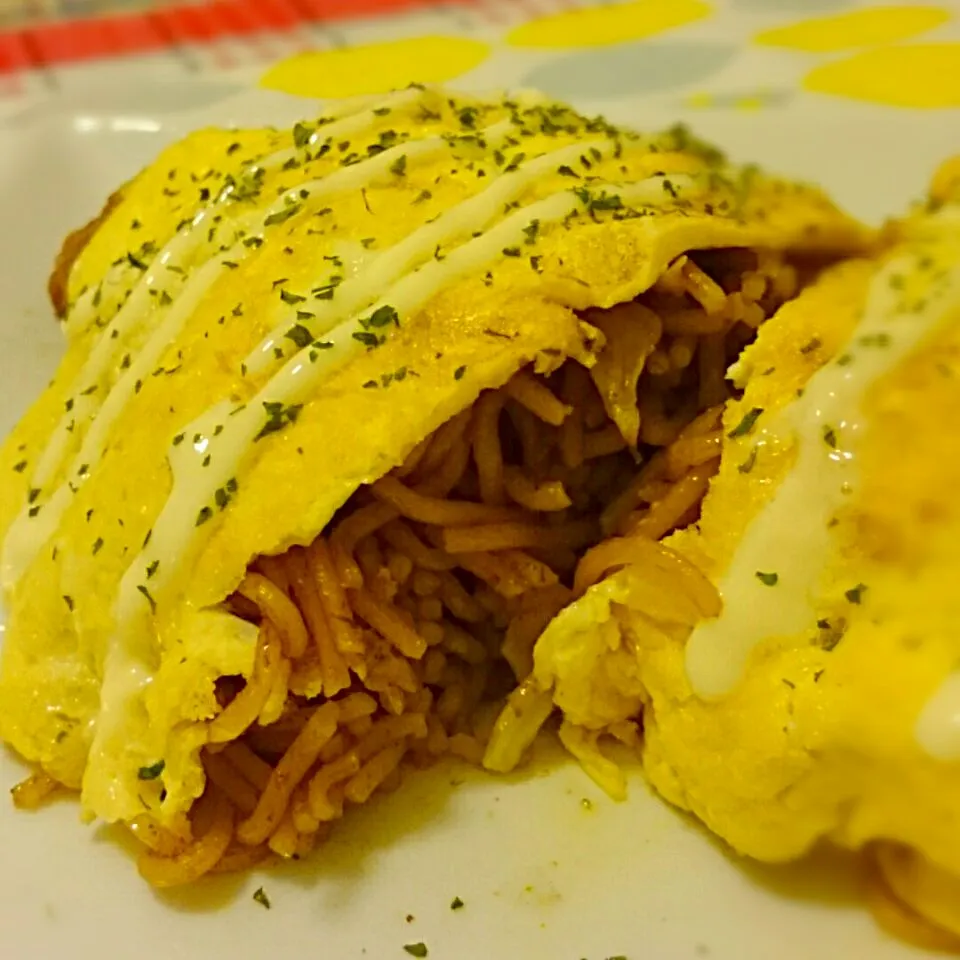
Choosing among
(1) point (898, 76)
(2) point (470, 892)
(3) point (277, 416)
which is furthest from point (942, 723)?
(1) point (898, 76)

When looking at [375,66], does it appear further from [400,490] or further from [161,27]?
[400,490]

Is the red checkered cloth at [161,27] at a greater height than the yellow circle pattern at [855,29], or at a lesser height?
greater

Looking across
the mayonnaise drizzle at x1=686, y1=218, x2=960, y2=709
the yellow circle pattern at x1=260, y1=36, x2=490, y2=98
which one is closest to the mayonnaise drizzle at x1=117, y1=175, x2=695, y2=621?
the mayonnaise drizzle at x1=686, y1=218, x2=960, y2=709

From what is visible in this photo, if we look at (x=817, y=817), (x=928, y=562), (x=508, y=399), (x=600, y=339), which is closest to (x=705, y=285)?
(x=600, y=339)

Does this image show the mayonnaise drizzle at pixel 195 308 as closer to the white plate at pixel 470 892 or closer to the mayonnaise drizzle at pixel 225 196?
the mayonnaise drizzle at pixel 225 196

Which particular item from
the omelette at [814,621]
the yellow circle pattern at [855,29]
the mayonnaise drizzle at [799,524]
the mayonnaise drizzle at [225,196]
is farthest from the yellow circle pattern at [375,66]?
the mayonnaise drizzle at [799,524]

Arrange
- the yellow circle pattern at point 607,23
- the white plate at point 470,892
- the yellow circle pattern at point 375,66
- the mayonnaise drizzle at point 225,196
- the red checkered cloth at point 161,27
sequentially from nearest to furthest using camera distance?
1. the white plate at point 470,892
2. the mayonnaise drizzle at point 225,196
3. the yellow circle pattern at point 375,66
4. the yellow circle pattern at point 607,23
5. the red checkered cloth at point 161,27

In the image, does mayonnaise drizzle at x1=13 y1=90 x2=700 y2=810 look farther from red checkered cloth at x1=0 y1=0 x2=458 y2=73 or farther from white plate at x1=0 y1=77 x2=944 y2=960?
red checkered cloth at x1=0 y1=0 x2=458 y2=73

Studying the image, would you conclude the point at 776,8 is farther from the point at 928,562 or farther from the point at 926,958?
the point at 926,958
